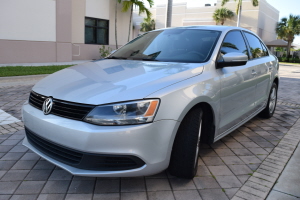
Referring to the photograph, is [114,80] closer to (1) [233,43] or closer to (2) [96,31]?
(1) [233,43]

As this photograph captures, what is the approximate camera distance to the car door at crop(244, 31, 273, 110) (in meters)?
3.96

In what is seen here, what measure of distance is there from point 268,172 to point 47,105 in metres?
2.38

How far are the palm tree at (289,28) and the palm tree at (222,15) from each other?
9851mm

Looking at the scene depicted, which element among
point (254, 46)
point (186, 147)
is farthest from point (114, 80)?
point (254, 46)

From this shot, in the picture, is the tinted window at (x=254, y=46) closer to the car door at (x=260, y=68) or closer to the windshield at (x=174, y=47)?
the car door at (x=260, y=68)

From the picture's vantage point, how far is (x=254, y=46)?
4.27 metres

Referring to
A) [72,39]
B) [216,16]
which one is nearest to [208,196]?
[72,39]

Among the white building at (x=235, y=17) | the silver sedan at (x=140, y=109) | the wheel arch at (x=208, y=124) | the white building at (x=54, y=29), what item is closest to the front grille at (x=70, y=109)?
the silver sedan at (x=140, y=109)

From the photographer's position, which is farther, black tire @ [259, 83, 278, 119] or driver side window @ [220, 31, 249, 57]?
black tire @ [259, 83, 278, 119]

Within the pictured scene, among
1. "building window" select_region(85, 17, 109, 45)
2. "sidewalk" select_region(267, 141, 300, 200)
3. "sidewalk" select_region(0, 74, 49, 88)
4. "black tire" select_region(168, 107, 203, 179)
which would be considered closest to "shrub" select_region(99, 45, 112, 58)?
"building window" select_region(85, 17, 109, 45)

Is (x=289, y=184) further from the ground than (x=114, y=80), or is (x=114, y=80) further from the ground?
(x=114, y=80)

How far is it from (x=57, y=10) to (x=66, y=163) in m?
11.4

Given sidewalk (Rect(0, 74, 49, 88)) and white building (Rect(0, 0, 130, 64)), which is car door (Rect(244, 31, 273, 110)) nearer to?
sidewalk (Rect(0, 74, 49, 88))

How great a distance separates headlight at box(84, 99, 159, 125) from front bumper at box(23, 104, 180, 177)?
4cm
